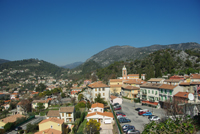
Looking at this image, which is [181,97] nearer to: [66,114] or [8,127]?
[66,114]

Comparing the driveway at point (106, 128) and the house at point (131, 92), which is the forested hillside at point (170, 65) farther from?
the driveway at point (106, 128)

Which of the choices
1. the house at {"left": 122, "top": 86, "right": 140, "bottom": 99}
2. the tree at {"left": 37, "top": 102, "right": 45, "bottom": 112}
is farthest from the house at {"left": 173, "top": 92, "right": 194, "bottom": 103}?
the tree at {"left": 37, "top": 102, "right": 45, "bottom": 112}

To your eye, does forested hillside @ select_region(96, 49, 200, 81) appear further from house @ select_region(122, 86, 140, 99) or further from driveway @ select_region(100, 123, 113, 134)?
driveway @ select_region(100, 123, 113, 134)

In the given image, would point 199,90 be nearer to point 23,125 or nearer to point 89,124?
point 89,124

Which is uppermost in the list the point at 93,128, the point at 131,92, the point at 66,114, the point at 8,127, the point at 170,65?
the point at 170,65

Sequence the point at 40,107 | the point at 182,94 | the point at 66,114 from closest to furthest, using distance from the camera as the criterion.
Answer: the point at 182,94, the point at 66,114, the point at 40,107

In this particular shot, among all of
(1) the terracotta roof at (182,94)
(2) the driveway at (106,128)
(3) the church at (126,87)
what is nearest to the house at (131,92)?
(3) the church at (126,87)

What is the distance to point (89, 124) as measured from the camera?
21.4m

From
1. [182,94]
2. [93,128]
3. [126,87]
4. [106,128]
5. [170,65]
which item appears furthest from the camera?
[170,65]

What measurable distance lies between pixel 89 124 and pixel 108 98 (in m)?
19.5

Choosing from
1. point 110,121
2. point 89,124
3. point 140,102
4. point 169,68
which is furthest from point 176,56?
point 89,124

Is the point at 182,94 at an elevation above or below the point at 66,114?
above

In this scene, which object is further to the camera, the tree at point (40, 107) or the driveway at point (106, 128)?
the tree at point (40, 107)

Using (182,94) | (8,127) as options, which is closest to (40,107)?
(8,127)
